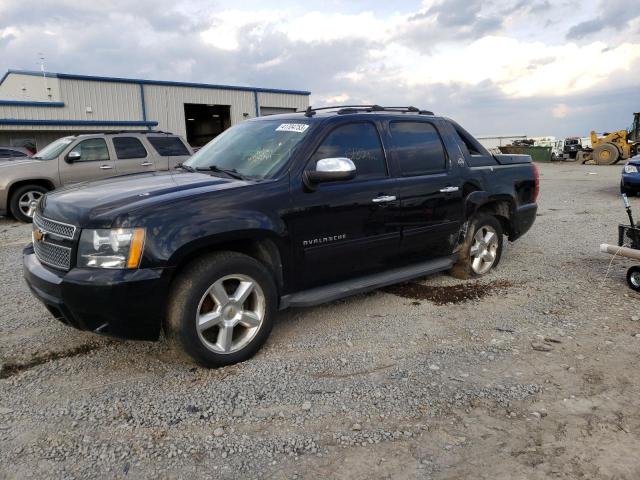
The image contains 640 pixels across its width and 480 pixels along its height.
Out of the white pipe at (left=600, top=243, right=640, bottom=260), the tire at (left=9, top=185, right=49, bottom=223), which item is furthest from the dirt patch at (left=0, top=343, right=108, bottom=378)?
the tire at (left=9, top=185, right=49, bottom=223)

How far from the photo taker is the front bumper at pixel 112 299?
303cm

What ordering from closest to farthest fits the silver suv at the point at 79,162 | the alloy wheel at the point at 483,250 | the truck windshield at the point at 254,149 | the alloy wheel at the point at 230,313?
the alloy wheel at the point at 230,313
the truck windshield at the point at 254,149
the alloy wheel at the point at 483,250
the silver suv at the point at 79,162

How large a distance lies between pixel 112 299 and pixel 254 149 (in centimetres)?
181

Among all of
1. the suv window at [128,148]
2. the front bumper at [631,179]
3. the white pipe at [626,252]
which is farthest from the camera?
the front bumper at [631,179]

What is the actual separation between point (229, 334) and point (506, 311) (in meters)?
2.64

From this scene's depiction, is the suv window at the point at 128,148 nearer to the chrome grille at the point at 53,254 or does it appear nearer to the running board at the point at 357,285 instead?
the chrome grille at the point at 53,254

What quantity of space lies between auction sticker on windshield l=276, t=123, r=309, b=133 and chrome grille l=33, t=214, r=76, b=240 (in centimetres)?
187

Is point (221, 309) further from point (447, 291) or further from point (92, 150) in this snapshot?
point (92, 150)

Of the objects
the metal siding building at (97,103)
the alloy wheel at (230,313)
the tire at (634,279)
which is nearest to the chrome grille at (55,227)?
the alloy wheel at (230,313)

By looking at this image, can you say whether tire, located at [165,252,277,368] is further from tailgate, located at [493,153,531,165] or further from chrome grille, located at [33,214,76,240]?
tailgate, located at [493,153,531,165]

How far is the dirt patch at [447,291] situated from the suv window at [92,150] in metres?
7.62

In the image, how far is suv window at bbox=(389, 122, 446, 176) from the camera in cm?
463

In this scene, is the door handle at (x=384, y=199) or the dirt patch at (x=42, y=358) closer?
the dirt patch at (x=42, y=358)

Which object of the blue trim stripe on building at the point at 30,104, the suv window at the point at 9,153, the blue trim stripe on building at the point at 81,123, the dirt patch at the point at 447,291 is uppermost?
the blue trim stripe on building at the point at 30,104
